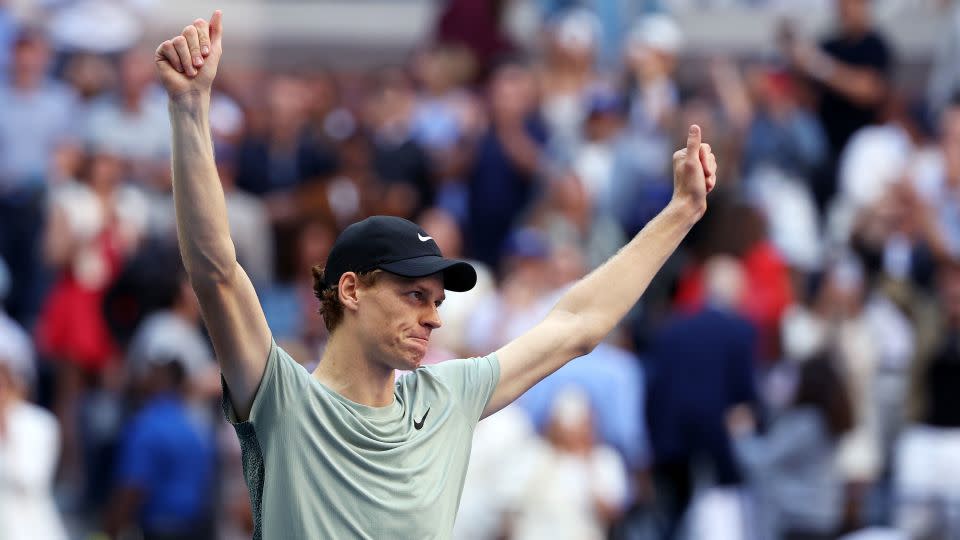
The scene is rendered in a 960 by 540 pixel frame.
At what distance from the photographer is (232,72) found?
16.5 metres

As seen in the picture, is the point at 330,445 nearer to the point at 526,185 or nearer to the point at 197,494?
the point at 197,494

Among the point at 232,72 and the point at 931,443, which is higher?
the point at 232,72

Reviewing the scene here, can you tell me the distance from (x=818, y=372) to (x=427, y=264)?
249 inches

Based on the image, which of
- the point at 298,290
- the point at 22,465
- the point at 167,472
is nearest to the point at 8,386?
the point at 22,465

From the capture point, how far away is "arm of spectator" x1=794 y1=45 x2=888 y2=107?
43.9ft

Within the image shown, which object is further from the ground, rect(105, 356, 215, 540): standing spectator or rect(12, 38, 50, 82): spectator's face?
rect(12, 38, 50, 82): spectator's face

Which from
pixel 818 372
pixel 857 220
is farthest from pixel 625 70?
pixel 818 372

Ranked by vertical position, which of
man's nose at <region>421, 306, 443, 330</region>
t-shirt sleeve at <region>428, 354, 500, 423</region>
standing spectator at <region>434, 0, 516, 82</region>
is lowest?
t-shirt sleeve at <region>428, 354, 500, 423</region>

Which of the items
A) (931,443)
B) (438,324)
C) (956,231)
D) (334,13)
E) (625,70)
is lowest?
(438,324)

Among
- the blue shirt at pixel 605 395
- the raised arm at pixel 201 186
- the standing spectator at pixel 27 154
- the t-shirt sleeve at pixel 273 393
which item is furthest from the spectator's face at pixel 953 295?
the raised arm at pixel 201 186

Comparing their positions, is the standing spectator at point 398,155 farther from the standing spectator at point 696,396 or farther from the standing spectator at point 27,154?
the standing spectator at point 696,396

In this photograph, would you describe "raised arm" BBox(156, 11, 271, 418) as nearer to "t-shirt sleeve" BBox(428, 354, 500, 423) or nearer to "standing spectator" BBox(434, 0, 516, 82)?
"t-shirt sleeve" BBox(428, 354, 500, 423)

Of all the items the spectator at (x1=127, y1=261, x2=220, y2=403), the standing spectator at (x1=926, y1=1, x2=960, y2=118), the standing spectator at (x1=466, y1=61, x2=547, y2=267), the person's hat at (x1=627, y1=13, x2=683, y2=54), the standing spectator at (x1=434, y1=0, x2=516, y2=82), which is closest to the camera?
the spectator at (x1=127, y1=261, x2=220, y2=403)

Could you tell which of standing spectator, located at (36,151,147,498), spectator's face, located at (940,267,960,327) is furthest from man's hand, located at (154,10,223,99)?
standing spectator, located at (36,151,147,498)
